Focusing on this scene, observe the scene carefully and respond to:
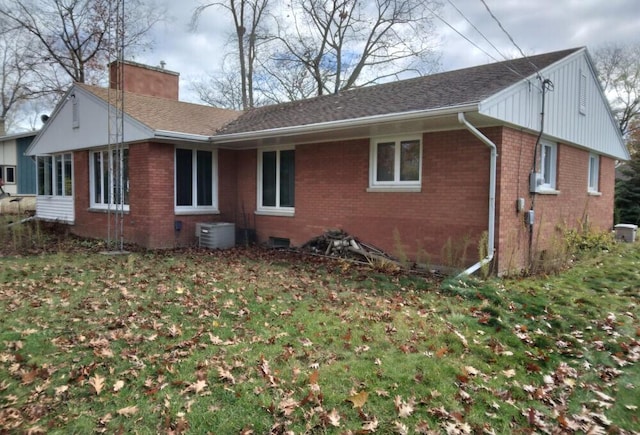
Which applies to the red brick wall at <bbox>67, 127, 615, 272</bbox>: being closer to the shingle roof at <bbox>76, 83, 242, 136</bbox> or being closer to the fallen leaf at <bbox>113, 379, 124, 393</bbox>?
the shingle roof at <bbox>76, 83, 242, 136</bbox>

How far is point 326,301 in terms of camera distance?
6328mm

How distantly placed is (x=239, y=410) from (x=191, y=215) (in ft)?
30.7

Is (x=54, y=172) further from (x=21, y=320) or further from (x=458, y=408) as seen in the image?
(x=458, y=408)

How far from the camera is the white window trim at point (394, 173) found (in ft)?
29.8

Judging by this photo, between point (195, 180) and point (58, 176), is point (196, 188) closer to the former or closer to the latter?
point (195, 180)

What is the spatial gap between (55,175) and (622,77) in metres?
38.0

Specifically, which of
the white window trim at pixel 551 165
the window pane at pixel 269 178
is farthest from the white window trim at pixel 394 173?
the window pane at pixel 269 178


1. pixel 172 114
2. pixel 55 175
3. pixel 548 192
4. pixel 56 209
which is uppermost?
pixel 172 114

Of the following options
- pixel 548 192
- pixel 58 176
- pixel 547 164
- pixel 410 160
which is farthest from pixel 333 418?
pixel 58 176

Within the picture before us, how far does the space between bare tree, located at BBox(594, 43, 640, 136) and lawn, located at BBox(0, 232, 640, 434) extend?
32.5 meters

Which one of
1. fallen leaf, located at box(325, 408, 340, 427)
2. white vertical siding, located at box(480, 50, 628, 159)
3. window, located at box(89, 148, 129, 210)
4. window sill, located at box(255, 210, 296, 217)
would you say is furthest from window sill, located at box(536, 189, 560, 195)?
window, located at box(89, 148, 129, 210)

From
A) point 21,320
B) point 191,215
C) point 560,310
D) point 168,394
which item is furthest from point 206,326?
point 191,215

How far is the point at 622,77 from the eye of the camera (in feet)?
108

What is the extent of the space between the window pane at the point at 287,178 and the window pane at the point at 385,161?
2766mm
